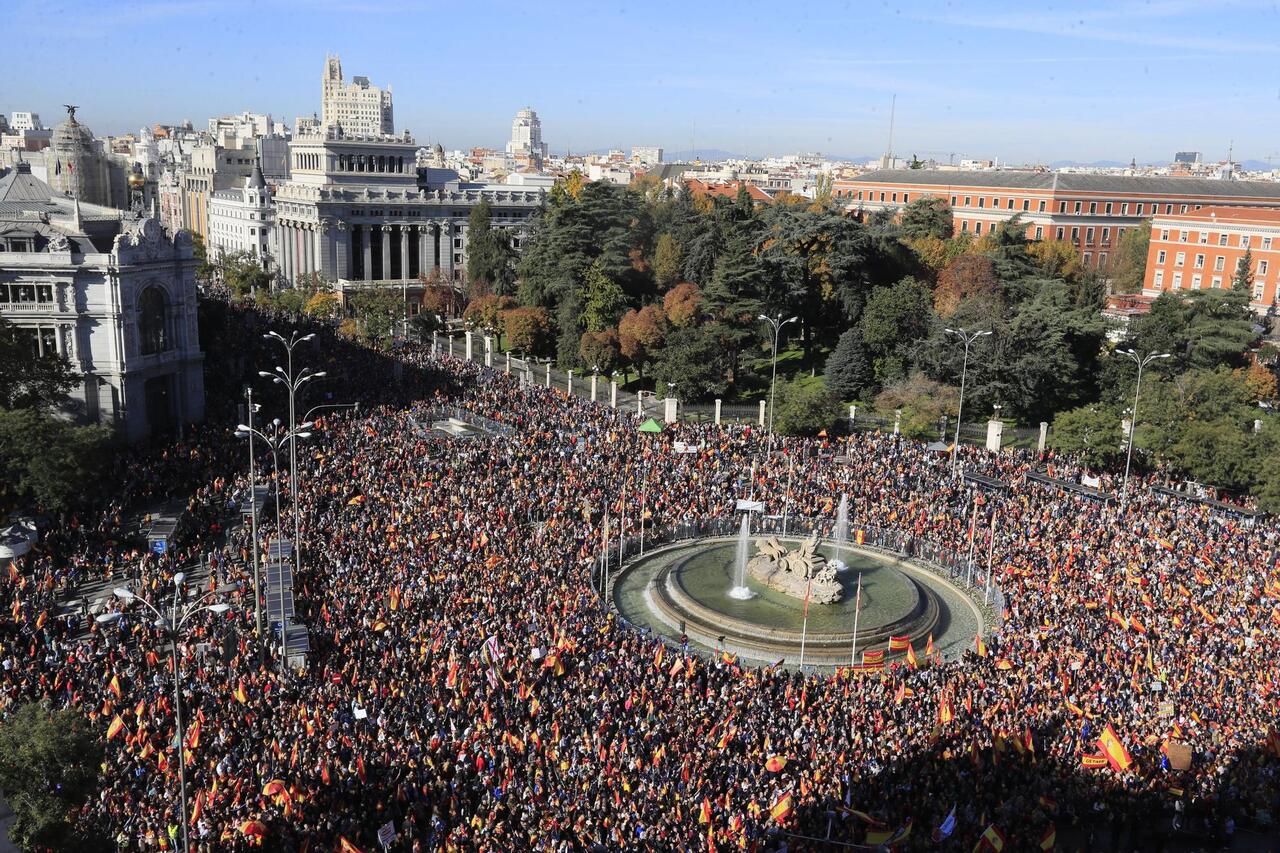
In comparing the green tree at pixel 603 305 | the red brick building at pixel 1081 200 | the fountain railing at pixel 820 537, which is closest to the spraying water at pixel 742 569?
the fountain railing at pixel 820 537

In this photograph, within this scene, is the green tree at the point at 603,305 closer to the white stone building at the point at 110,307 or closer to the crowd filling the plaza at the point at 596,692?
the white stone building at the point at 110,307

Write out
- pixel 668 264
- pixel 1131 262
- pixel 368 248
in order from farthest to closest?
1. pixel 368 248
2. pixel 1131 262
3. pixel 668 264

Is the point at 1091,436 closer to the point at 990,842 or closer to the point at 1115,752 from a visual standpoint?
the point at 1115,752

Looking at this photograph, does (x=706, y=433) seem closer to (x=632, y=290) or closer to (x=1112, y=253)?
(x=632, y=290)

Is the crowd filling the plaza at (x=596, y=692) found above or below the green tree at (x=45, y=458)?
below

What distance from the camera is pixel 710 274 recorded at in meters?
58.8

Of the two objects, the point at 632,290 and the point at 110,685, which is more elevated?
the point at 632,290

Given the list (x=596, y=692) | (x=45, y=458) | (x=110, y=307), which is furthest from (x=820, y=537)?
(x=110, y=307)

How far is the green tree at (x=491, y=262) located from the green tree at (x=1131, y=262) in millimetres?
Result: 42672

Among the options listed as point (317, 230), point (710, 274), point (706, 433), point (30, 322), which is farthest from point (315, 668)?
point (317, 230)

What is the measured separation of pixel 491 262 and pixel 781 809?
185ft

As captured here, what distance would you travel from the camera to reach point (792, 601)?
28.4m

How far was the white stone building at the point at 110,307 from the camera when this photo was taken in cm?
3878

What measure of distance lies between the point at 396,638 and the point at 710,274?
39.4 metres
